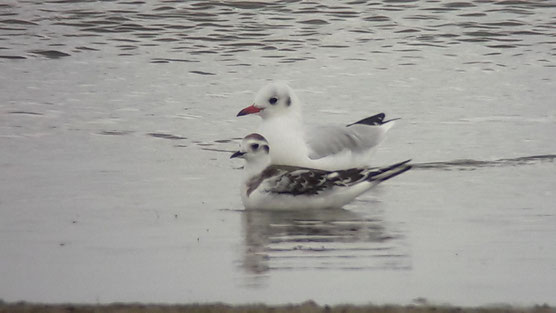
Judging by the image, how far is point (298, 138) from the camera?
33.8 feet

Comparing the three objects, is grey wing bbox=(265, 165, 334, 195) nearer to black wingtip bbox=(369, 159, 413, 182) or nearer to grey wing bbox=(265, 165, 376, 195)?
grey wing bbox=(265, 165, 376, 195)

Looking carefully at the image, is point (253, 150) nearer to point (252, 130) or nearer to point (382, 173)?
point (382, 173)

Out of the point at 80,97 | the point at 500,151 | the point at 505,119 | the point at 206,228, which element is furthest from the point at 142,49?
the point at 206,228

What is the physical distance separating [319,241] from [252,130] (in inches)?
210

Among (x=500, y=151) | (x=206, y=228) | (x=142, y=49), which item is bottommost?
(x=142, y=49)

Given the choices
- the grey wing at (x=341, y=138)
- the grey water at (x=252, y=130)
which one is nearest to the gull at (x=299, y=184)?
the grey water at (x=252, y=130)

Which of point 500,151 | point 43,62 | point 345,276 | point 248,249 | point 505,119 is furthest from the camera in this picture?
point 43,62

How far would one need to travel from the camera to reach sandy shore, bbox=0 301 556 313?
18.6 feet

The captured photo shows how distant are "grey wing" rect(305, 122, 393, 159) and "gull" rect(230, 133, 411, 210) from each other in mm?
714

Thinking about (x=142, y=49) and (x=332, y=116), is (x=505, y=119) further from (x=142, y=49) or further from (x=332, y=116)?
(x=142, y=49)

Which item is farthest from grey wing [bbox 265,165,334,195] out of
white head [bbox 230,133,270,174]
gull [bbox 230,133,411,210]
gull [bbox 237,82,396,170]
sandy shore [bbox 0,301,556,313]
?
sandy shore [bbox 0,301,556,313]

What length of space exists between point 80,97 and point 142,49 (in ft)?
12.3

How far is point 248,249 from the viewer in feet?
25.1

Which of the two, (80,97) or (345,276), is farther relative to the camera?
(80,97)
